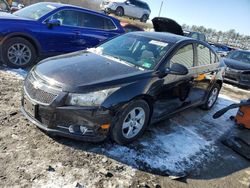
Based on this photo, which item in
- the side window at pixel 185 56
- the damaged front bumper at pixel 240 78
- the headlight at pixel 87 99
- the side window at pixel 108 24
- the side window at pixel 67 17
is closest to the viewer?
the headlight at pixel 87 99

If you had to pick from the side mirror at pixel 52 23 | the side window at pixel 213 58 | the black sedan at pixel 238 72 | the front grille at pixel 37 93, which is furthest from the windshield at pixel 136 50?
the black sedan at pixel 238 72

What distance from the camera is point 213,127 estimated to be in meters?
5.95

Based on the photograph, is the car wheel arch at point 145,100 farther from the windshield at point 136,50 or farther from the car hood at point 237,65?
the car hood at point 237,65

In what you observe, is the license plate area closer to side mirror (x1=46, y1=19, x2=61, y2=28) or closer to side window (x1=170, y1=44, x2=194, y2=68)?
side window (x1=170, y1=44, x2=194, y2=68)

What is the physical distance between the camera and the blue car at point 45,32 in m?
6.95

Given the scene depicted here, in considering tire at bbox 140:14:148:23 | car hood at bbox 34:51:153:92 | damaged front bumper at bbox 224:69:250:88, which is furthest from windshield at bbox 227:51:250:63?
tire at bbox 140:14:148:23

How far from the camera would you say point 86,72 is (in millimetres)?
4086

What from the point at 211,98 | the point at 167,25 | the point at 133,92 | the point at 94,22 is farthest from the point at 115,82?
the point at 167,25

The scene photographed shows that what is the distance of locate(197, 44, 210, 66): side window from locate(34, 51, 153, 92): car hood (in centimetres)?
181

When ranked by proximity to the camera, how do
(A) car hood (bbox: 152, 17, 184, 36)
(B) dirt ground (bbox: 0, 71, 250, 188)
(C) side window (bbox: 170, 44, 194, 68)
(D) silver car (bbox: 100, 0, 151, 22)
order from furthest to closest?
(D) silver car (bbox: 100, 0, 151, 22) → (A) car hood (bbox: 152, 17, 184, 36) → (C) side window (bbox: 170, 44, 194, 68) → (B) dirt ground (bbox: 0, 71, 250, 188)

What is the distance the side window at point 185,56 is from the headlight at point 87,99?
1.59 m

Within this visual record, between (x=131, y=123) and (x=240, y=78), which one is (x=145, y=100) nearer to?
(x=131, y=123)

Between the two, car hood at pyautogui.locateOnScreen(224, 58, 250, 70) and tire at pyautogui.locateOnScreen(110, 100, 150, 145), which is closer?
tire at pyautogui.locateOnScreen(110, 100, 150, 145)

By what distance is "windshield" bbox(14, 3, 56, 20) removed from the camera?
7.56m
